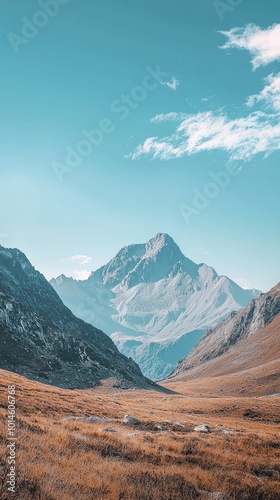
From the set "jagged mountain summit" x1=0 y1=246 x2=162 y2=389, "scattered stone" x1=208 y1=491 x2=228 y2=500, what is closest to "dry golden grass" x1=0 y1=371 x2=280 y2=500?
"scattered stone" x1=208 y1=491 x2=228 y2=500

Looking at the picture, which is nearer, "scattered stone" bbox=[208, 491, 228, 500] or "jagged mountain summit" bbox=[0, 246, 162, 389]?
"scattered stone" bbox=[208, 491, 228, 500]

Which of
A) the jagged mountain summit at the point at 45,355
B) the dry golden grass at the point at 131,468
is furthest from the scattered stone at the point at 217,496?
the jagged mountain summit at the point at 45,355

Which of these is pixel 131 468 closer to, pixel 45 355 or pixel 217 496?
pixel 217 496

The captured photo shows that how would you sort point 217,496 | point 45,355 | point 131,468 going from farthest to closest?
point 45,355, point 131,468, point 217,496

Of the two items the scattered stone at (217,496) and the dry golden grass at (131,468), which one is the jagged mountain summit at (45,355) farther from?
the scattered stone at (217,496)

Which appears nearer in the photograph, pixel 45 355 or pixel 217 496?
pixel 217 496

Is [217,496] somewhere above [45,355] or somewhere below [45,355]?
above

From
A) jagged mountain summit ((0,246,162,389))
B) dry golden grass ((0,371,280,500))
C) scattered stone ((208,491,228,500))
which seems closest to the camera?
dry golden grass ((0,371,280,500))

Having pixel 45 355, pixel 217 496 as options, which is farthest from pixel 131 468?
pixel 45 355

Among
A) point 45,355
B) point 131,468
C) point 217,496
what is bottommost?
point 45,355

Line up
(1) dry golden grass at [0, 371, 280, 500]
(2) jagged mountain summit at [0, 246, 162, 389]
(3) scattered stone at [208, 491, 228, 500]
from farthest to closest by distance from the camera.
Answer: (2) jagged mountain summit at [0, 246, 162, 389]
(3) scattered stone at [208, 491, 228, 500]
(1) dry golden grass at [0, 371, 280, 500]

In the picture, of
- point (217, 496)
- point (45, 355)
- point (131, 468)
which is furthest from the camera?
point (45, 355)

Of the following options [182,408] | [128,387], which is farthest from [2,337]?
[182,408]

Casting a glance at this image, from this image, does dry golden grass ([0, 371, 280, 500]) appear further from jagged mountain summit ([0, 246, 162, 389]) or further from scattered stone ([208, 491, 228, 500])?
jagged mountain summit ([0, 246, 162, 389])
